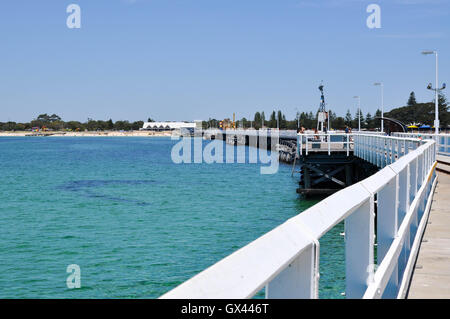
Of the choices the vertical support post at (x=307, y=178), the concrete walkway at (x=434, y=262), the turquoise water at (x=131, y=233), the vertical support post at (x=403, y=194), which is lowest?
the turquoise water at (x=131, y=233)

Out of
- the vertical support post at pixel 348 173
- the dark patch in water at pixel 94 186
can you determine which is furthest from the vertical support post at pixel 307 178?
the dark patch in water at pixel 94 186

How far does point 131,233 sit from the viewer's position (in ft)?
83.4

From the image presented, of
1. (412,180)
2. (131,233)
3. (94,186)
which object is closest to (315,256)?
(412,180)

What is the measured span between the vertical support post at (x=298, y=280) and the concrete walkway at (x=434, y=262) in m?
3.42

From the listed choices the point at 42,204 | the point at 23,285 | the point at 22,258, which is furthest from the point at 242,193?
the point at 23,285

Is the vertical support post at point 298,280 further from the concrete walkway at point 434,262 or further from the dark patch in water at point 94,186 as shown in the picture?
the dark patch in water at point 94,186

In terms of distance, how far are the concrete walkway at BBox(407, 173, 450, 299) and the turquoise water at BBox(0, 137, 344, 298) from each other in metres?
5.24

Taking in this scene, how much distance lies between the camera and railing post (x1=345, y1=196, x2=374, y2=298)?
3.31 metres

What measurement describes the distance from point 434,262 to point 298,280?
5.02 m

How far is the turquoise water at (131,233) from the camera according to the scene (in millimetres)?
16766

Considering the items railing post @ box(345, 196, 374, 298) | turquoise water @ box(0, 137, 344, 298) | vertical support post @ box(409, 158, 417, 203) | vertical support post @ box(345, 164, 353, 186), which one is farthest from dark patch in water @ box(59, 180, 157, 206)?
railing post @ box(345, 196, 374, 298)

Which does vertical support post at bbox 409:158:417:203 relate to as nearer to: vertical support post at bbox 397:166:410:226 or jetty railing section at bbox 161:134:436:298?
vertical support post at bbox 397:166:410:226

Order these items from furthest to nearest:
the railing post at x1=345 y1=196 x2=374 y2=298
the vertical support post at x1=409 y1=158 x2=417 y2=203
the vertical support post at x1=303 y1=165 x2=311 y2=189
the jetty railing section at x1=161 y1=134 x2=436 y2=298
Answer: the vertical support post at x1=303 y1=165 x2=311 y2=189 < the vertical support post at x1=409 y1=158 x2=417 y2=203 < the railing post at x1=345 y1=196 x2=374 y2=298 < the jetty railing section at x1=161 y1=134 x2=436 y2=298

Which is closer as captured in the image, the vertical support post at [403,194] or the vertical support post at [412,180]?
the vertical support post at [403,194]
